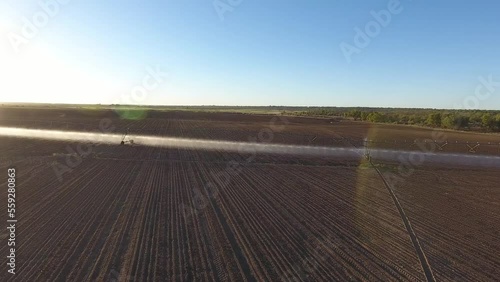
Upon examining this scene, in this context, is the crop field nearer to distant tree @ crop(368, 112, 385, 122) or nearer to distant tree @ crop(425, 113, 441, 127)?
distant tree @ crop(425, 113, 441, 127)

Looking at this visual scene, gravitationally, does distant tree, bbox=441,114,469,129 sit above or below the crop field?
above

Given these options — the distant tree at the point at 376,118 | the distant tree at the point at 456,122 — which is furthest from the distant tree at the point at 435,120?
the distant tree at the point at 376,118

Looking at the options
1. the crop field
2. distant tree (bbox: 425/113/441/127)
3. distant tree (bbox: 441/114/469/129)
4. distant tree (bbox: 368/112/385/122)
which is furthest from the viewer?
distant tree (bbox: 368/112/385/122)

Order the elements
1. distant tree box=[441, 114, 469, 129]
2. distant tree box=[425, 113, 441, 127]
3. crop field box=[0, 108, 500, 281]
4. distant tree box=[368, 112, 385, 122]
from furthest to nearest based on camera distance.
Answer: distant tree box=[368, 112, 385, 122], distant tree box=[425, 113, 441, 127], distant tree box=[441, 114, 469, 129], crop field box=[0, 108, 500, 281]

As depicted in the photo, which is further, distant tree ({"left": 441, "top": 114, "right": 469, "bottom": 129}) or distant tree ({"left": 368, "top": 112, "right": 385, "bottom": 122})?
distant tree ({"left": 368, "top": 112, "right": 385, "bottom": 122})

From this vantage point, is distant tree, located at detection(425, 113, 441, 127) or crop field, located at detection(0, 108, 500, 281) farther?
distant tree, located at detection(425, 113, 441, 127)

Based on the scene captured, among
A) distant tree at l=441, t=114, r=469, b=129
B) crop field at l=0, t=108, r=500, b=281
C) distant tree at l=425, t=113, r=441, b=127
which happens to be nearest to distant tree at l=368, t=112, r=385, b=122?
distant tree at l=425, t=113, r=441, b=127

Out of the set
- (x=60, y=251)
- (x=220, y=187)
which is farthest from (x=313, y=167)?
(x=60, y=251)

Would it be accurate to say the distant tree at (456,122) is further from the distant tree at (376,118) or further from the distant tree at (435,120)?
the distant tree at (376,118)
